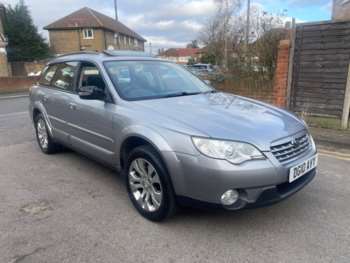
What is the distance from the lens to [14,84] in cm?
2202

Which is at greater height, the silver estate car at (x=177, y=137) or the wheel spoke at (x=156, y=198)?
the silver estate car at (x=177, y=137)

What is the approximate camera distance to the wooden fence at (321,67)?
6660mm

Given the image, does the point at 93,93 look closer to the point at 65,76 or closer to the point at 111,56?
the point at 111,56

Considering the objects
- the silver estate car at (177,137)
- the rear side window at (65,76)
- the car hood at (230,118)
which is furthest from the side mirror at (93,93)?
the rear side window at (65,76)

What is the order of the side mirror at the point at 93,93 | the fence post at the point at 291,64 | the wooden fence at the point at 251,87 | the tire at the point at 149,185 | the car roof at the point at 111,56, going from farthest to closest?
the wooden fence at the point at 251,87
the fence post at the point at 291,64
the car roof at the point at 111,56
the side mirror at the point at 93,93
the tire at the point at 149,185

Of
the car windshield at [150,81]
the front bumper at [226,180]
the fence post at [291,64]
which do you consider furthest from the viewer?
the fence post at [291,64]

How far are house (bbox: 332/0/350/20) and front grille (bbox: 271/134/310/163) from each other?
6.78 metres

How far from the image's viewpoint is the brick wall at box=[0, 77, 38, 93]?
2142cm

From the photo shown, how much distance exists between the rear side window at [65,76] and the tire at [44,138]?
0.80m

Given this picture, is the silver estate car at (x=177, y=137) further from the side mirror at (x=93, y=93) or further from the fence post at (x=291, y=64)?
the fence post at (x=291, y=64)

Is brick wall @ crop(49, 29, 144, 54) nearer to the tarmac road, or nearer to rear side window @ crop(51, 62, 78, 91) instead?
rear side window @ crop(51, 62, 78, 91)

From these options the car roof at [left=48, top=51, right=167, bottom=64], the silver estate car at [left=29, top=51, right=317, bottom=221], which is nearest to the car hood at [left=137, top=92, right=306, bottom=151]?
the silver estate car at [left=29, top=51, right=317, bottom=221]

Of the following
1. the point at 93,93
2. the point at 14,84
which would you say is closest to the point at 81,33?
the point at 14,84

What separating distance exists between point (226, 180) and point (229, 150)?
0.25 meters
